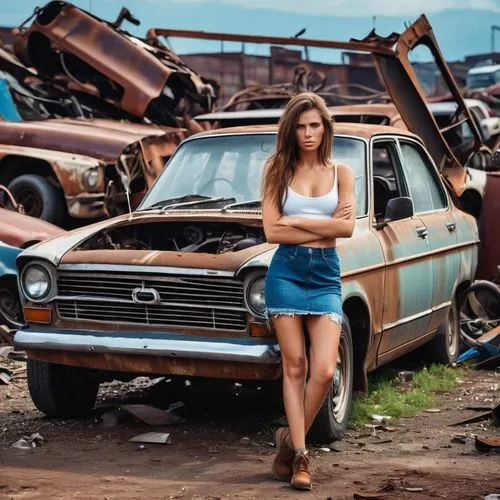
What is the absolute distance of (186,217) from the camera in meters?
6.80

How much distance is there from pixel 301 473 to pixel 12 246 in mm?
4457

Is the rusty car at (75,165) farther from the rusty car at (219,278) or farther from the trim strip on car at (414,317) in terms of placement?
the trim strip on car at (414,317)

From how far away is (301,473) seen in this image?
5113 mm

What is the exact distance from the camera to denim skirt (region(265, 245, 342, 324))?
5230mm

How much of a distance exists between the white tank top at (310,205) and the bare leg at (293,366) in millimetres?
455

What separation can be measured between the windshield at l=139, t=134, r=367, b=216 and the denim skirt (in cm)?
182

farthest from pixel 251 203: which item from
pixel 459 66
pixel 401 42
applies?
pixel 459 66

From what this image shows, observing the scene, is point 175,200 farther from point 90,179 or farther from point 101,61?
point 101,61

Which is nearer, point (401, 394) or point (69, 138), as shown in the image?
point (401, 394)

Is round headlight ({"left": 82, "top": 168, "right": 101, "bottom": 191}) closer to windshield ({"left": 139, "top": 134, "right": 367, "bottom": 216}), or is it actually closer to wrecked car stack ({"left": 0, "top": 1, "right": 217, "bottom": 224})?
wrecked car stack ({"left": 0, "top": 1, "right": 217, "bottom": 224})

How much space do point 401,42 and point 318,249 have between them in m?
5.05

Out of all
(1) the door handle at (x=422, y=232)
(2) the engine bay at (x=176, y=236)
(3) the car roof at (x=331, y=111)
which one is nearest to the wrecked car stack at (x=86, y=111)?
(3) the car roof at (x=331, y=111)

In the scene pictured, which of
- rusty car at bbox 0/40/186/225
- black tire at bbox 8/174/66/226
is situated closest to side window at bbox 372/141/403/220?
rusty car at bbox 0/40/186/225

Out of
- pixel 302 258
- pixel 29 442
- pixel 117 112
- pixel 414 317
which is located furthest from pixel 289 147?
pixel 117 112
